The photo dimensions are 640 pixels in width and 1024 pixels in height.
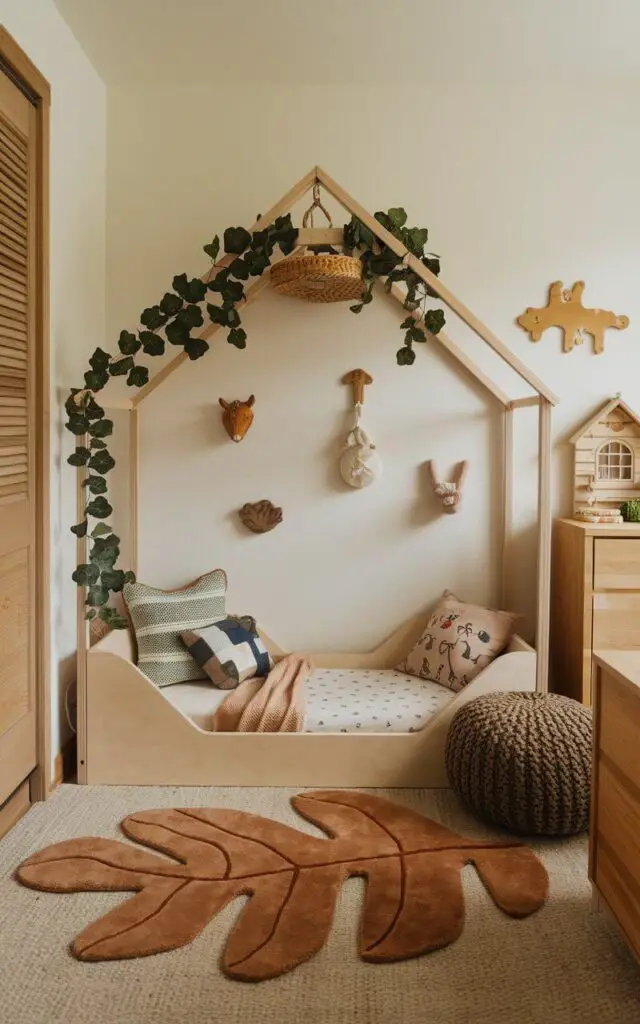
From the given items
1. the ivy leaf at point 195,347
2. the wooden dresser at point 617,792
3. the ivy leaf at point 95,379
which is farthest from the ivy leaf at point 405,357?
the wooden dresser at point 617,792

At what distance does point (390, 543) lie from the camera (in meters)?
3.40

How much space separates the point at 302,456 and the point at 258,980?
6.64 feet

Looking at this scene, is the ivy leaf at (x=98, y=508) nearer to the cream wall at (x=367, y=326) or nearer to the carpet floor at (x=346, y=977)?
the cream wall at (x=367, y=326)

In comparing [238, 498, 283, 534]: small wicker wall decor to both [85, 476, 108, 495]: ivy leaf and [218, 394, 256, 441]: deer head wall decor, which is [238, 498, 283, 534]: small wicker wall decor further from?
[85, 476, 108, 495]: ivy leaf

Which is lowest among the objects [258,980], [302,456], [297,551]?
[258,980]

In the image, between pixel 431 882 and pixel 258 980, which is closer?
pixel 258 980

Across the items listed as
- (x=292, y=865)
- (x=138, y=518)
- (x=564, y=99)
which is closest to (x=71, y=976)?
(x=292, y=865)

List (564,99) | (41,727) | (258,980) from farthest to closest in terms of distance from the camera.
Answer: (564,99)
(41,727)
(258,980)

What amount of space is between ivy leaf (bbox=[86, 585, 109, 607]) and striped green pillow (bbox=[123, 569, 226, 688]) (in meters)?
0.24

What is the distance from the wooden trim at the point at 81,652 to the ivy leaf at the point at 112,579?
0.07 meters

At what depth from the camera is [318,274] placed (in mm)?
2748

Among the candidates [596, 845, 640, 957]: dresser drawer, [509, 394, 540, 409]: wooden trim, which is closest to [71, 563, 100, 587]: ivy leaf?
[509, 394, 540, 409]: wooden trim

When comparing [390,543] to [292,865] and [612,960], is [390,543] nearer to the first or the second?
[292,865]

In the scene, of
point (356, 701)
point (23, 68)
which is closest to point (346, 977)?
point (356, 701)
